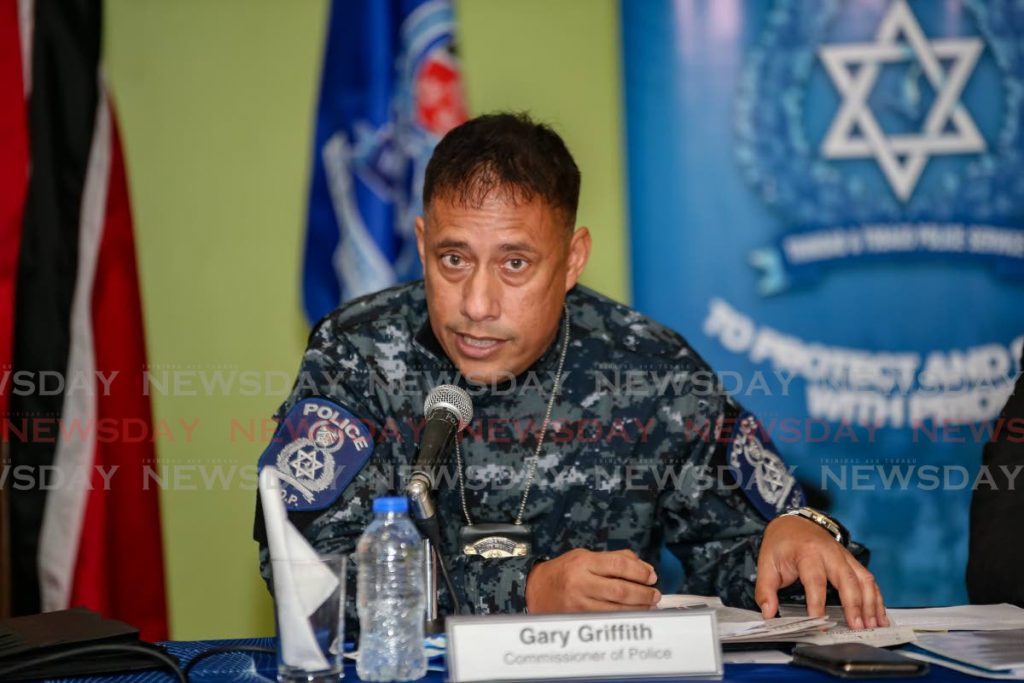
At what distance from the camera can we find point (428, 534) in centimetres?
155

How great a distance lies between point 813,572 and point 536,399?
0.76 meters

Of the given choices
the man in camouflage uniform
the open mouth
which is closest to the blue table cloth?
the man in camouflage uniform

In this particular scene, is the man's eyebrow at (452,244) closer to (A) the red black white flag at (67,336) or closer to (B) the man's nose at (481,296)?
(B) the man's nose at (481,296)

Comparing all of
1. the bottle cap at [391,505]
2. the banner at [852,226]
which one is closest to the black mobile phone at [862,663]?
the bottle cap at [391,505]

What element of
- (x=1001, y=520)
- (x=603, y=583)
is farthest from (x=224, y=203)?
(x=1001, y=520)

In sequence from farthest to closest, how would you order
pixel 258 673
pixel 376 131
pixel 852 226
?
pixel 852 226, pixel 376 131, pixel 258 673

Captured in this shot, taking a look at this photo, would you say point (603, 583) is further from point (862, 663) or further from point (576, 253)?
point (576, 253)

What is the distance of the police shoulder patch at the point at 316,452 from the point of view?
1956mm

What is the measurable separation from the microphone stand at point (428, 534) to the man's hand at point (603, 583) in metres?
0.16

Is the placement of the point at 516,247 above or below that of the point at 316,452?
above

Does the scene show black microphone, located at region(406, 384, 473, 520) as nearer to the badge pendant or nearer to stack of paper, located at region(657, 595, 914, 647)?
stack of paper, located at region(657, 595, 914, 647)

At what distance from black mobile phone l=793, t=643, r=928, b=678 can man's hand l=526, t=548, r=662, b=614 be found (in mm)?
304

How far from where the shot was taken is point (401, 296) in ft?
Answer: 8.15

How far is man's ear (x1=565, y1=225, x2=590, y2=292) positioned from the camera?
7.91 feet
